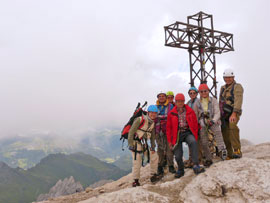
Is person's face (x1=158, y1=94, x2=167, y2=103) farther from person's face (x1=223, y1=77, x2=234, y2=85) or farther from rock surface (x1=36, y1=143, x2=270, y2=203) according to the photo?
rock surface (x1=36, y1=143, x2=270, y2=203)

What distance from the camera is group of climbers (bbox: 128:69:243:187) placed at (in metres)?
8.87

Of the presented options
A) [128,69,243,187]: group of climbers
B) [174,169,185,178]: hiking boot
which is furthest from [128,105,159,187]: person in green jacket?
[174,169,185,178]: hiking boot

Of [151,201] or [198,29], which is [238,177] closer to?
[151,201]

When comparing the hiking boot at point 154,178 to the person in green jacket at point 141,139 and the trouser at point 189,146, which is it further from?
the trouser at point 189,146

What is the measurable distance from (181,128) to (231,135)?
1663 mm

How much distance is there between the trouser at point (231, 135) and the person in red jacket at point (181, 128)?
1.14 m

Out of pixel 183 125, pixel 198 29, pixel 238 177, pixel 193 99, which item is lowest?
pixel 238 177

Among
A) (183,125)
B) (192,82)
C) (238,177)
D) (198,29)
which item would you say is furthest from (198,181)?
(198,29)

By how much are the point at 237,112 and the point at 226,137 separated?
4.14 ft

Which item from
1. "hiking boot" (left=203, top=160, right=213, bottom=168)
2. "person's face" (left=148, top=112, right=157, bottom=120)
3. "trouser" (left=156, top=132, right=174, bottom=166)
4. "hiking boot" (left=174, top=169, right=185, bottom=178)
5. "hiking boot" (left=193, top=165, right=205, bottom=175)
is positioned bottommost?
"hiking boot" (left=174, top=169, right=185, bottom=178)

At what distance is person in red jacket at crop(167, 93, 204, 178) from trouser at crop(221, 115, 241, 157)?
114 cm

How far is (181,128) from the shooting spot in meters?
8.96

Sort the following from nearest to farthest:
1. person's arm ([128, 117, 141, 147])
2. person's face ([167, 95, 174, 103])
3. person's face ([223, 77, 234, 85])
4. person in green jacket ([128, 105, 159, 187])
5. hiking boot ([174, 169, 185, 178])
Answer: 1. hiking boot ([174, 169, 185, 178])
2. person's face ([223, 77, 234, 85])
3. person's arm ([128, 117, 141, 147])
4. person in green jacket ([128, 105, 159, 187])
5. person's face ([167, 95, 174, 103])

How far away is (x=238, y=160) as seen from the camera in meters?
8.80
